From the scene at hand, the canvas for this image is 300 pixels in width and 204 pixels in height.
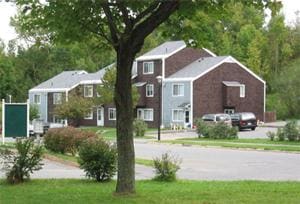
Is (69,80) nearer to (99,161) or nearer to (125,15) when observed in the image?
(99,161)

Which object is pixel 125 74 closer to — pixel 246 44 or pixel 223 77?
pixel 223 77

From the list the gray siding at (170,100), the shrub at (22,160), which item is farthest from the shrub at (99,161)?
the gray siding at (170,100)

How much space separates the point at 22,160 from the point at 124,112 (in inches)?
178

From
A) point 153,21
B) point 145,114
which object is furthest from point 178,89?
point 153,21

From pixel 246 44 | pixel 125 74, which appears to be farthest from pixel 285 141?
pixel 246 44

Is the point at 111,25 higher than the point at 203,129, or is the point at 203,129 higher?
the point at 111,25

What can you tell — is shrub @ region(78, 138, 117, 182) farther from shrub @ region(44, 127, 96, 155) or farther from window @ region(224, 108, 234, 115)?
window @ region(224, 108, 234, 115)

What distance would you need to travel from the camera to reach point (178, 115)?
218ft

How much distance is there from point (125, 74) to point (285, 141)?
30097 mm

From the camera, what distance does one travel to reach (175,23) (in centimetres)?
1272

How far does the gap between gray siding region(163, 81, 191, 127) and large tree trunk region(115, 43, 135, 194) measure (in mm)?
53236

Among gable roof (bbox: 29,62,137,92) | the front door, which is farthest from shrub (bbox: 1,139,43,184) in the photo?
gable roof (bbox: 29,62,137,92)

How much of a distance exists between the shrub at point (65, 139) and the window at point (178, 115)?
38662mm

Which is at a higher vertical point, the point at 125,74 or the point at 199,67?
the point at 199,67
